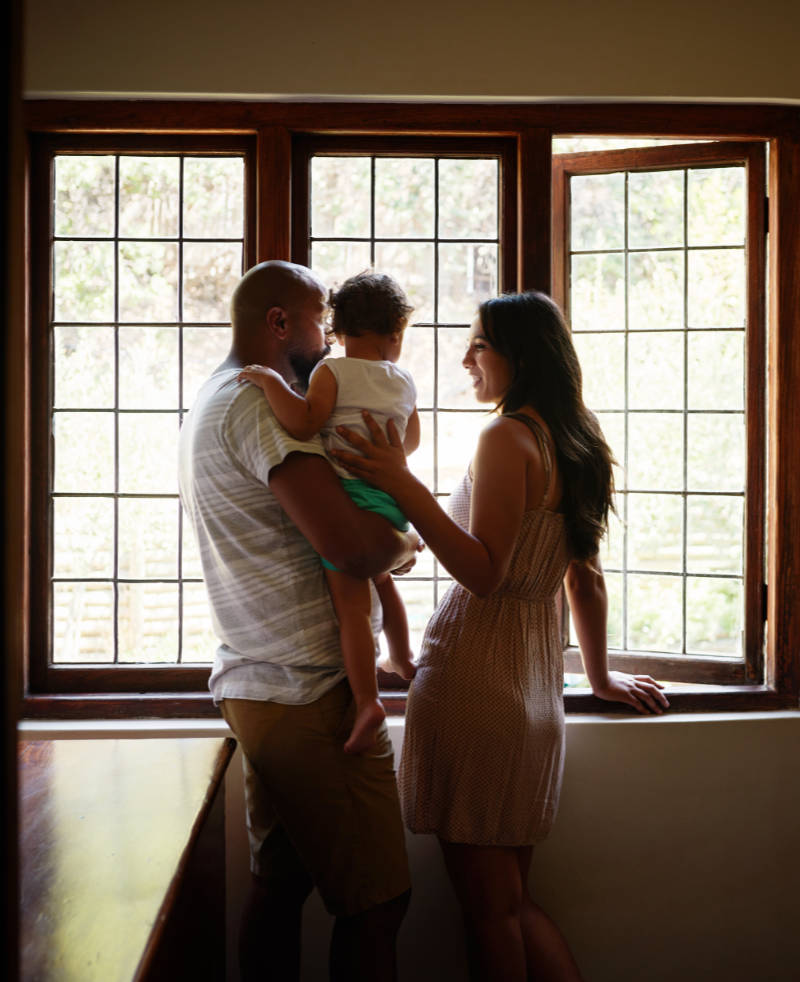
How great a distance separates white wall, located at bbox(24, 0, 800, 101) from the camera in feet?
7.76

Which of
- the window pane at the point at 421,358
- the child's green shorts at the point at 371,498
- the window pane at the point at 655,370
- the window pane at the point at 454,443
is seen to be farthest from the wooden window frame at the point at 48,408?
the window pane at the point at 655,370

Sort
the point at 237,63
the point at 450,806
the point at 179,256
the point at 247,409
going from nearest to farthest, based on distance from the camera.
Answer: the point at 247,409, the point at 450,806, the point at 237,63, the point at 179,256

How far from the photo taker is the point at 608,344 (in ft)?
8.75

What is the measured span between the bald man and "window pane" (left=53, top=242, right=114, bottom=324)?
3.22 ft

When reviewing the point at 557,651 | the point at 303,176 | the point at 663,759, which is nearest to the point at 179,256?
the point at 303,176

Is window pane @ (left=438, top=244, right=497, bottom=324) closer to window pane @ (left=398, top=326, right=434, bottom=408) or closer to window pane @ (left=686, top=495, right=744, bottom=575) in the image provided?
window pane @ (left=398, top=326, right=434, bottom=408)

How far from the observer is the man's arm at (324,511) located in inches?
63.5

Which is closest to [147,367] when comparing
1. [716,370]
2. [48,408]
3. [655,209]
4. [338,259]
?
[48,408]

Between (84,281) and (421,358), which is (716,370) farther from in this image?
(84,281)

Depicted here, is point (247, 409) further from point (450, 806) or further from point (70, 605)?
point (70, 605)

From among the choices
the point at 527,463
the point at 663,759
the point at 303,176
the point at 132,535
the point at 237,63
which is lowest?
the point at 663,759

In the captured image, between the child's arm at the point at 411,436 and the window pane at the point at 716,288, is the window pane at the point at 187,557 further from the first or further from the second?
the window pane at the point at 716,288

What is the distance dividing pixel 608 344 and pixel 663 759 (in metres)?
1.30

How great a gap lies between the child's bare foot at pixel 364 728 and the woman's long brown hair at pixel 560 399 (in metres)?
0.58
